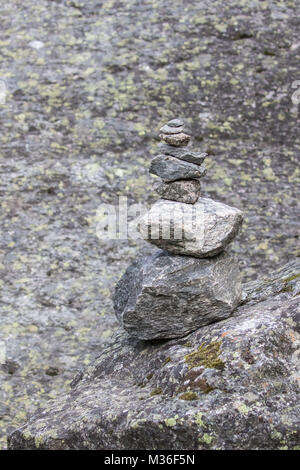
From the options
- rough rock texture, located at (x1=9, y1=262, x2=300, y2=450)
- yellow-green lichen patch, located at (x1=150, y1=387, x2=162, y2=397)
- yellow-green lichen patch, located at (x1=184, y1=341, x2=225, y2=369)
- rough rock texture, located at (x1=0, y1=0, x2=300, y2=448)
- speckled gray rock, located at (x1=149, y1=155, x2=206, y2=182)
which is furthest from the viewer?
rough rock texture, located at (x1=0, y1=0, x2=300, y2=448)

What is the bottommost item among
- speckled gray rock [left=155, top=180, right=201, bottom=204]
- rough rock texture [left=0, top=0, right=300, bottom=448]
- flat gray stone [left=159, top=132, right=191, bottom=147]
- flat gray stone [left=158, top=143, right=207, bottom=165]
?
rough rock texture [left=0, top=0, right=300, bottom=448]

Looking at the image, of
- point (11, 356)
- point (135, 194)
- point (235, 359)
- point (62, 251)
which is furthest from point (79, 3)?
point (235, 359)

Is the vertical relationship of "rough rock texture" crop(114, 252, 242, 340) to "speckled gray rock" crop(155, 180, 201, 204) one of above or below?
below

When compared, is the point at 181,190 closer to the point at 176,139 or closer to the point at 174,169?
the point at 174,169

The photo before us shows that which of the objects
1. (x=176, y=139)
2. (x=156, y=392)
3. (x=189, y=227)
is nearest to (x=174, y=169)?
(x=176, y=139)

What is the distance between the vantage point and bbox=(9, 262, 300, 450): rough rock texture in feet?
13.1

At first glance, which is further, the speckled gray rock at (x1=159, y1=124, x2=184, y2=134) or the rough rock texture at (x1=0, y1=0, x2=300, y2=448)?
the rough rock texture at (x1=0, y1=0, x2=300, y2=448)

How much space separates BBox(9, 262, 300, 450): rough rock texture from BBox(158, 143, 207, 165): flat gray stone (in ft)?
4.96

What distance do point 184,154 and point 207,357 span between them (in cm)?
193

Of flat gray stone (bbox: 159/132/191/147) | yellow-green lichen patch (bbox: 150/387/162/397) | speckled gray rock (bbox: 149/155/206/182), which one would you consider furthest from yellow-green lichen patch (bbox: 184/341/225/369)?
flat gray stone (bbox: 159/132/191/147)

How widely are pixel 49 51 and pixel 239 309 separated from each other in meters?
6.93

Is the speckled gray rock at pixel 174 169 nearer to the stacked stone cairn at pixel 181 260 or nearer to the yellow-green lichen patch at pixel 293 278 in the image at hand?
the stacked stone cairn at pixel 181 260

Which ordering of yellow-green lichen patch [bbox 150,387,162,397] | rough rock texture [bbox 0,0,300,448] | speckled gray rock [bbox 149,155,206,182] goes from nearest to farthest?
1. yellow-green lichen patch [bbox 150,387,162,397]
2. speckled gray rock [bbox 149,155,206,182]
3. rough rock texture [bbox 0,0,300,448]

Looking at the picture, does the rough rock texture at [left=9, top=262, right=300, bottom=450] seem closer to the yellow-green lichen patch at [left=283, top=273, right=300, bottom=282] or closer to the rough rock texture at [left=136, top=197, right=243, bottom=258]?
the yellow-green lichen patch at [left=283, top=273, right=300, bottom=282]
